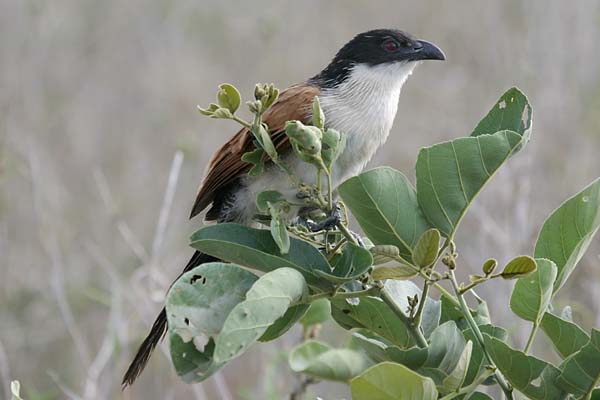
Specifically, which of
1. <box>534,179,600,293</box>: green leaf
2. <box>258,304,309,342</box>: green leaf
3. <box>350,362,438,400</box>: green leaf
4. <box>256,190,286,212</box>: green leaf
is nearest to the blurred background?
<box>256,190,286,212</box>: green leaf

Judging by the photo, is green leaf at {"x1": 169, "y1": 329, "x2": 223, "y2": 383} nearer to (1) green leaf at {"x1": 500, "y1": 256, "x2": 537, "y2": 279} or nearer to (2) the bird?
(1) green leaf at {"x1": 500, "y1": 256, "x2": 537, "y2": 279}

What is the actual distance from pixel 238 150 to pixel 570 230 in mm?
1137

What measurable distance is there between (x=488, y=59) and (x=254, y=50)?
4.99 feet

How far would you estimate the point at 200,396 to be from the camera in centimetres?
225

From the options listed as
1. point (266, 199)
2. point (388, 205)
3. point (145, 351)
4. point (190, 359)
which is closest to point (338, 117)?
point (145, 351)

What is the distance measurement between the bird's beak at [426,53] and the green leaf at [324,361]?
1.62 metres

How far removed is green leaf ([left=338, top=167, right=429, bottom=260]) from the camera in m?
1.15

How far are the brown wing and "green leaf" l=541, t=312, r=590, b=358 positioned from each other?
1.11 meters

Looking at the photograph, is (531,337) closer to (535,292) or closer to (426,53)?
(535,292)

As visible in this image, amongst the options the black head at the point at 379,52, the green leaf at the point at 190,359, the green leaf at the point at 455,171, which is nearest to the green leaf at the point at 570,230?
the green leaf at the point at 455,171

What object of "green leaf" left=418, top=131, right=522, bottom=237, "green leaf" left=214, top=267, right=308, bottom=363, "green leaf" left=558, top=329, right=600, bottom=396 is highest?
"green leaf" left=418, top=131, right=522, bottom=237

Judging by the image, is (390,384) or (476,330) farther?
(476,330)

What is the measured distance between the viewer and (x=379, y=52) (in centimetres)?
255

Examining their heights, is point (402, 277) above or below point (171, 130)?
above
